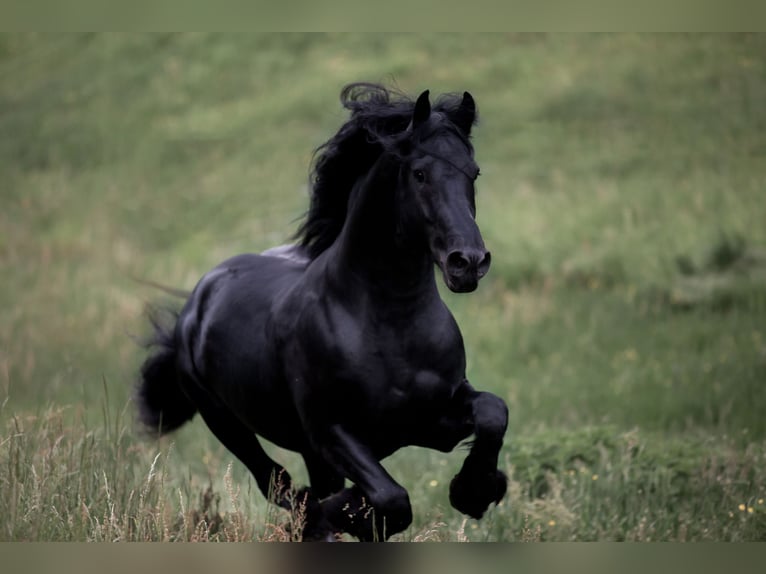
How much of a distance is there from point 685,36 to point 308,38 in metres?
6.77

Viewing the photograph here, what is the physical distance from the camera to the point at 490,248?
53.4ft

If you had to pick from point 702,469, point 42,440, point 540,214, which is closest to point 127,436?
point 42,440

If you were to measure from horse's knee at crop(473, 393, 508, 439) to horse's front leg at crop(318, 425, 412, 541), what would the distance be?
43cm

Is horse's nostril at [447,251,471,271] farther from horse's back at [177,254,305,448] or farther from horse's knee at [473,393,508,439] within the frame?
horse's back at [177,254,305,448]

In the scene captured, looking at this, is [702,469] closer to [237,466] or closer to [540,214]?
[237,466]

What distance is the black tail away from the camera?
25.1ft

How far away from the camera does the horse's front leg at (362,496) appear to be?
5293 millimetres

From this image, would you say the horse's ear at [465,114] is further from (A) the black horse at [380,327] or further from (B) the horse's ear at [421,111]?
(B) the horse's ear at [421,111]

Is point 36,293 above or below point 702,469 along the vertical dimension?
above

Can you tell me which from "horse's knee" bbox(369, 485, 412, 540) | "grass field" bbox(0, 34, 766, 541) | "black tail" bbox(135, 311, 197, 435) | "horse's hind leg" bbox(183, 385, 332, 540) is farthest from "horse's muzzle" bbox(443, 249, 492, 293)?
"black tail" bbox(135, 311, 197, 435)

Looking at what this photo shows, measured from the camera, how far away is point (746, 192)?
17.9 metres

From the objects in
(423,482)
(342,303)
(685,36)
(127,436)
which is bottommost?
(423,482)

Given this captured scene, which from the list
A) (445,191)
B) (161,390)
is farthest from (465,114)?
(161,390)

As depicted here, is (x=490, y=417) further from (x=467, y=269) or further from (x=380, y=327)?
(x=467, y=269)
